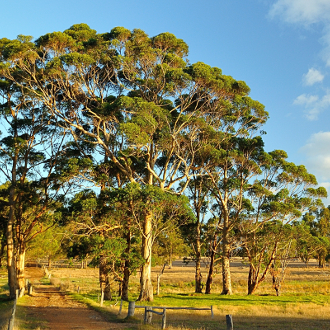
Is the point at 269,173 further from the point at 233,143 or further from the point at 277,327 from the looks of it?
the point at 277,327

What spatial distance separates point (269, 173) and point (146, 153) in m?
13.4

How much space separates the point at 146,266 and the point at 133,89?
41.5 ft

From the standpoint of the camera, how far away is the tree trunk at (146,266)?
80.4 feet

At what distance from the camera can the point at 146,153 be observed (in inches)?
1045

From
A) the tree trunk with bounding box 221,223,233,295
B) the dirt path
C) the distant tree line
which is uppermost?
the distant tree line

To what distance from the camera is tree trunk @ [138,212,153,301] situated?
24517mm

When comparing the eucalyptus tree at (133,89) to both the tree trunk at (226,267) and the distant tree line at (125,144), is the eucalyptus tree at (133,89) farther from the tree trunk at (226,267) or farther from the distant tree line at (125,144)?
the tree trunk at (226,267)

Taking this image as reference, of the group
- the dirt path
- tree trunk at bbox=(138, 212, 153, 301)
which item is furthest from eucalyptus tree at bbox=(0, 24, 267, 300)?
the dirt path

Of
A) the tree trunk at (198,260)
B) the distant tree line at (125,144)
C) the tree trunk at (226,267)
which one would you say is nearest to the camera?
the distant tree line at (125,144)

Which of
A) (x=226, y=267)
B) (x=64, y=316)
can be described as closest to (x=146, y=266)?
(x=64, y=316)

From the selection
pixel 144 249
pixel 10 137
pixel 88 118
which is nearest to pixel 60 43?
pixel 88 118

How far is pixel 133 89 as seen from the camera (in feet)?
90.1

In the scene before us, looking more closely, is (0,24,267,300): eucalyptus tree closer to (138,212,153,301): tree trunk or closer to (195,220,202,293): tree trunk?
(138,212,153,301): tree trunk

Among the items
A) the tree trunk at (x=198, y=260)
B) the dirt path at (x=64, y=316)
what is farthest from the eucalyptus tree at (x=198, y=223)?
the dirt path at (x=64, y=316)
